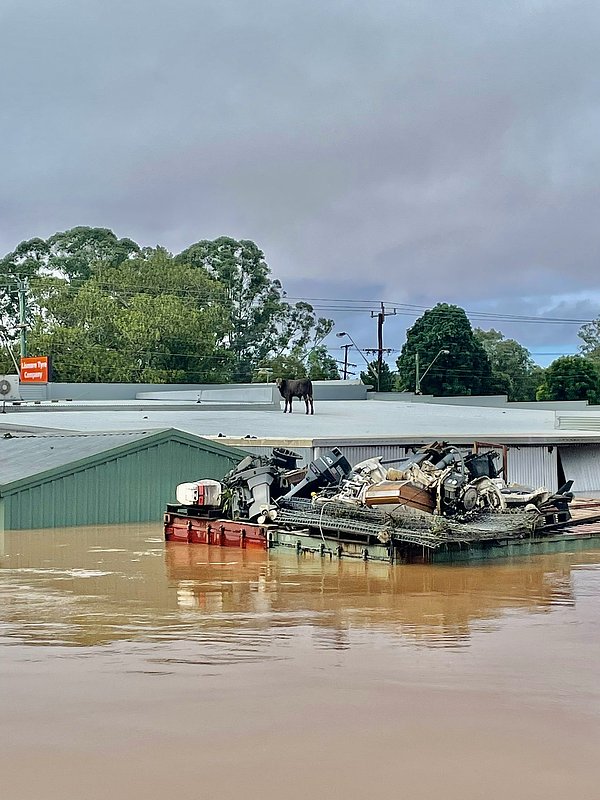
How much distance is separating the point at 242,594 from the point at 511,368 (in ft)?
283

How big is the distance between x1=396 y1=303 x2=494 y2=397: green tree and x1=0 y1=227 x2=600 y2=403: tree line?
0.10 m

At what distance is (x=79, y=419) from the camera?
133 feet

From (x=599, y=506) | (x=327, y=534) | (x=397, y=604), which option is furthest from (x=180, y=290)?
(x=397, y=604)

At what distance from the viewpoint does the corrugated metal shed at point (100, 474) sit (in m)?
29.3

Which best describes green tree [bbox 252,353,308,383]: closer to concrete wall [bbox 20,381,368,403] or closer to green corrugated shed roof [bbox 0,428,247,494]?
concrete wall [bbox 20,381,368,403]

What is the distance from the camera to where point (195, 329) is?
2985 inches

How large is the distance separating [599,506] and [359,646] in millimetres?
18685

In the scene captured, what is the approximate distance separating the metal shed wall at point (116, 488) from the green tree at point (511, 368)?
205ft

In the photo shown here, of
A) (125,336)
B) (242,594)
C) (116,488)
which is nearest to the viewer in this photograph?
(242,594)

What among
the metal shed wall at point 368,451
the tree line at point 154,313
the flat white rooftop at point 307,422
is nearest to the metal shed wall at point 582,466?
the flat white rooftop at point 307,422

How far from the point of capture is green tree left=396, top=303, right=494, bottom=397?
290 ft

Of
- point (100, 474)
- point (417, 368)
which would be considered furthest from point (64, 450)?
point (417, 368)

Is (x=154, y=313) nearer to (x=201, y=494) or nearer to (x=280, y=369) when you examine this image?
(x=280, y=369)

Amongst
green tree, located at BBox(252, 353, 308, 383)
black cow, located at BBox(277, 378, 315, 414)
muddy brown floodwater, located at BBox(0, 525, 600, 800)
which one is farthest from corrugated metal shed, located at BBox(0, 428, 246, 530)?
green tree, located at BBox(252, 353, 308, 383)
